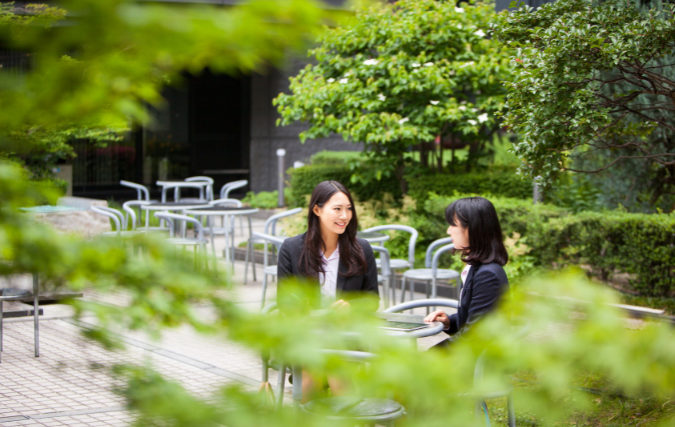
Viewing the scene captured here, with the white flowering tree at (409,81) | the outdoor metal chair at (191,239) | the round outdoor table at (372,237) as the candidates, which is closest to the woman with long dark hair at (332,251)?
the outdoor metal chair at (191,239)

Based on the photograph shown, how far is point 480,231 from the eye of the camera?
3.79 metres

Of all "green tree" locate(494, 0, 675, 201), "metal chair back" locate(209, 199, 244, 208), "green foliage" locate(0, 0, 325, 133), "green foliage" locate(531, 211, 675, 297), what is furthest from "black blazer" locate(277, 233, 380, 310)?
"metal chair back" locate(209, 199, 244, 208)

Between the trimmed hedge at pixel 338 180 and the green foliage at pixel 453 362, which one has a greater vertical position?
the green foliage at pixel 453 362

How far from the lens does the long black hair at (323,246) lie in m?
4.34

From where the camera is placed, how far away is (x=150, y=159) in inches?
782

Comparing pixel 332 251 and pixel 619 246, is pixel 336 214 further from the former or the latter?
pixel 619 246

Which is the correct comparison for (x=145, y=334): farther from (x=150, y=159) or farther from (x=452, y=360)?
(x=150, y=159)

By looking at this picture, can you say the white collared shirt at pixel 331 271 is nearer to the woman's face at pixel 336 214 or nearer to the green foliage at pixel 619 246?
the woman's face at pixel 336 214

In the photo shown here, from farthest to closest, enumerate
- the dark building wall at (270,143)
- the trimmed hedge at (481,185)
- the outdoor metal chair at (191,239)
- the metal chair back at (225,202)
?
the dark building wall at (270,143) → the metal chair back at (225,202) → the trimmed hedge at (481,185) → the outdoor metal chair at (191,239)

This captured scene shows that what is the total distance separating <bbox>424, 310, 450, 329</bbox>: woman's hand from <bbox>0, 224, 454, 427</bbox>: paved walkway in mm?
156

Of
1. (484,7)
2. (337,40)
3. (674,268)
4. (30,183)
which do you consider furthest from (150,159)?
(30,183)

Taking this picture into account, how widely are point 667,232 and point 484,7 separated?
473 centimetres

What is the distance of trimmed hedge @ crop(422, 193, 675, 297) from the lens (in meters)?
7.52

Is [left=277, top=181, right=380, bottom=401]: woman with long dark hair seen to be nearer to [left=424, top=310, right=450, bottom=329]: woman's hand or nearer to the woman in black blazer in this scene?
[left=424, top=310, right=450, bottom=329]: woman's hand
